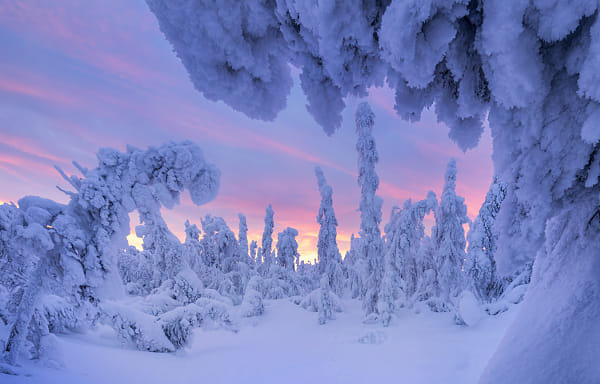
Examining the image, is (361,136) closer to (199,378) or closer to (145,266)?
(199,378)

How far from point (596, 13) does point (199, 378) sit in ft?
29.8

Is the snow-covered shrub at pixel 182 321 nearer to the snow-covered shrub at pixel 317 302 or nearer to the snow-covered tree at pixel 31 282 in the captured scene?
the snow-covered tree at pixel 31 282

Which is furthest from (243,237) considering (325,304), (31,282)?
(31,282)

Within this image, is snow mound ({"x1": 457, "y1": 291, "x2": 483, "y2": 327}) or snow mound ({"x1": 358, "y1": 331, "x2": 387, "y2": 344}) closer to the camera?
snow mound ({"x1": 358, "y1": 331, "x2": 387, "y2": 344})

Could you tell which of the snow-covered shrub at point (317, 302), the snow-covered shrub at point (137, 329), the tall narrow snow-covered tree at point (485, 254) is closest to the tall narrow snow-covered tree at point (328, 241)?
the snow-covered shrub at point (317, 302)

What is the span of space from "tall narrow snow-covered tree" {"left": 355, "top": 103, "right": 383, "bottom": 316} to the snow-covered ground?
2644mm

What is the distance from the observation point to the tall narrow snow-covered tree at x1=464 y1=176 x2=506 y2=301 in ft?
41.5

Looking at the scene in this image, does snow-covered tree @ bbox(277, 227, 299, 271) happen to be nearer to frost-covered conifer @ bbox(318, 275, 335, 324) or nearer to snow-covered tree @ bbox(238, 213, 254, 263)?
snow-covered tree @ bbox(238, 213, 254, 263)

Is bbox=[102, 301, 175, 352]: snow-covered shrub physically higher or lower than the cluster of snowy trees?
lower

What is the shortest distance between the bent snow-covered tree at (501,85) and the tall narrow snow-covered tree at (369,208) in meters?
13.2

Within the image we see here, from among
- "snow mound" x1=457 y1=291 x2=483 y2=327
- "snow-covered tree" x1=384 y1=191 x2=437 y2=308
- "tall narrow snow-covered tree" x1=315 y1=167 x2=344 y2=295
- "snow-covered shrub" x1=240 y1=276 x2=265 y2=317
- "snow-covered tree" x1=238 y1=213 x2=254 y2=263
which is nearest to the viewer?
"snow mound" x1=457 y1=291 x2=483 y2=327

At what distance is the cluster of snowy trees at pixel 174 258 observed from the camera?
579 centimetres

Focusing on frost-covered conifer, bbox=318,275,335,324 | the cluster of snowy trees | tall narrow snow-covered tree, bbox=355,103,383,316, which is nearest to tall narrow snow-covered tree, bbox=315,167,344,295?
the cluster of snowy trees

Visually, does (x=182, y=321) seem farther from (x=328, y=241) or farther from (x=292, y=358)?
(x=328, y=241)
